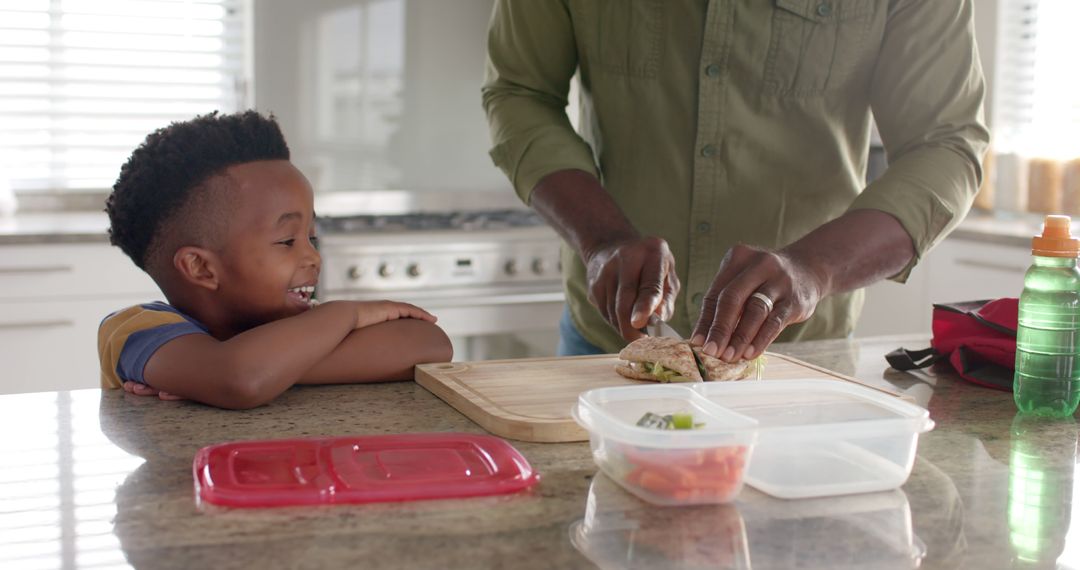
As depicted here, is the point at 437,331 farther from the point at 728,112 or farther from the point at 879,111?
the point at 879,111

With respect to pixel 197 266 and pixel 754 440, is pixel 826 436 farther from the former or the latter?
pixel 197 266

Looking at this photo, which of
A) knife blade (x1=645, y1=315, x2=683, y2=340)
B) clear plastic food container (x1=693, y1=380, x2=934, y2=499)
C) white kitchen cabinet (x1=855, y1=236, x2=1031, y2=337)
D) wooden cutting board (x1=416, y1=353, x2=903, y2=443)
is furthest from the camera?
white kitchen cabinet (x1=855, y1=236, x2=1031, y2=337)

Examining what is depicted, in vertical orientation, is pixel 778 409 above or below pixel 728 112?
below

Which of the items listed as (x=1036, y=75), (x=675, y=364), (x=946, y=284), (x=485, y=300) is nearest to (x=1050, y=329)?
(x=675, y=364)

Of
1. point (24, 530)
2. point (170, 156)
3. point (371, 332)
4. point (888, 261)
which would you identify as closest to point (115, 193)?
point (170, 156)

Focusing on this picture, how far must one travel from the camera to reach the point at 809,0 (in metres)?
1.70

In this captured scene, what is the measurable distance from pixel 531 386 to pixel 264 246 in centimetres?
36

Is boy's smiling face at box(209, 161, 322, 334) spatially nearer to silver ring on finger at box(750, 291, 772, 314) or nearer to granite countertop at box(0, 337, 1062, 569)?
granite countertop at box(0, 337, 1062, 569)

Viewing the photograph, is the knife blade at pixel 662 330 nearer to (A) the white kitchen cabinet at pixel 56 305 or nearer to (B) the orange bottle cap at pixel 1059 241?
(B) the orange bottle cap at pixel 1059 241

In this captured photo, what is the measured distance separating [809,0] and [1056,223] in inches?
28.0

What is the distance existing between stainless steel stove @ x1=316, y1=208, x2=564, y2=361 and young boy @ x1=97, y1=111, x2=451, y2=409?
1.60m

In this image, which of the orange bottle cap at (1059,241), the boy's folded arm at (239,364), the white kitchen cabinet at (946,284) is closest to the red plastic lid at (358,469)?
the boy's folded arm at (239,364)

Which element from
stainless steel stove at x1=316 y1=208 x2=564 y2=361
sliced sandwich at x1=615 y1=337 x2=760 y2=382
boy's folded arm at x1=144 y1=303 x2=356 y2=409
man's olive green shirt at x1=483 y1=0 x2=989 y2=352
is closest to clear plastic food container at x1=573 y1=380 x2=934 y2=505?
sliced sandwich at x1=615 y1=337 x2=760 y2=382

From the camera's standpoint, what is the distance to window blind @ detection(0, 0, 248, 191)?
338 centimetres
